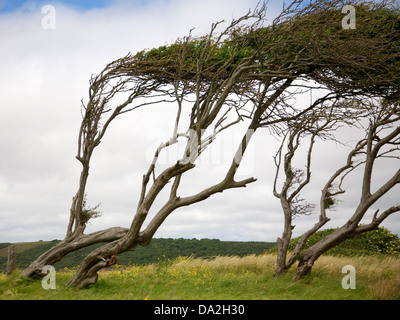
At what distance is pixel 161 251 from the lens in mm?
24016

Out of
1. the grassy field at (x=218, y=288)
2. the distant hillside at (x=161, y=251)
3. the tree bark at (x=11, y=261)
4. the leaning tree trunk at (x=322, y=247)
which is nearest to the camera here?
the grassy field at (x=218, y=288)

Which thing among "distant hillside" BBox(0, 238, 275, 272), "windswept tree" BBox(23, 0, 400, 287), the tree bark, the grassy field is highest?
"windswept tree" BBox(23, 0, 400, 287)

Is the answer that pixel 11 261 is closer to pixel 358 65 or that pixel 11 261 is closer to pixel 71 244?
pixel 71 244

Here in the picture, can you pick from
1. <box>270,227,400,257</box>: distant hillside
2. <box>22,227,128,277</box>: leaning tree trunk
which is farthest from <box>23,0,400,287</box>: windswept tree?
<box>270,227,400,257</box>: distant hillside

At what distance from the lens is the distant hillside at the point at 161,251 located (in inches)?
877

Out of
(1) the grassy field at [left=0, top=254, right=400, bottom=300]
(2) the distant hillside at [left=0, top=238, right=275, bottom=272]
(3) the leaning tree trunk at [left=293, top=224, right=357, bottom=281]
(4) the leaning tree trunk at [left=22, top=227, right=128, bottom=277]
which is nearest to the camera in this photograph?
(1) the grassy field at [left=0, top=254, right=400, bottom=300]

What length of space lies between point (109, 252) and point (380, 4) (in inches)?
347

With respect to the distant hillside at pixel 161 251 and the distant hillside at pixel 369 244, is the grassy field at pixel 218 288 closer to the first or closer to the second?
the distant hillside at pixel 369 244

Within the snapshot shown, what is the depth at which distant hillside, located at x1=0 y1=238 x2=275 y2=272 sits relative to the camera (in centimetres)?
2227

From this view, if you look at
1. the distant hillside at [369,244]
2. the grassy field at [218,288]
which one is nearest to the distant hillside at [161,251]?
the distant hillside at [369,244]

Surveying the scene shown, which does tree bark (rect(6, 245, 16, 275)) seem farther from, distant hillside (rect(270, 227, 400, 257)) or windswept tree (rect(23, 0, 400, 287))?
distant hillside (rect(270, 227, 400, 257))

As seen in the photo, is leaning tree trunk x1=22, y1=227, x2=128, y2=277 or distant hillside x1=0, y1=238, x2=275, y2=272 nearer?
leaning tree trunk x1=22, y1=227, x2=128, y2=277
